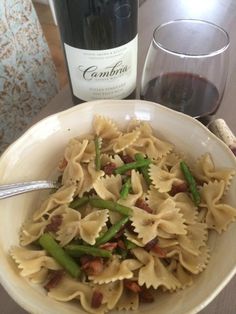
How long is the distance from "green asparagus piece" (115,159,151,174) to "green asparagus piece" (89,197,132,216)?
0.25 feet

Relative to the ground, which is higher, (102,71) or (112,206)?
(102,71)

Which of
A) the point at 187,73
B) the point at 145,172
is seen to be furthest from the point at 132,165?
the point at 187,73

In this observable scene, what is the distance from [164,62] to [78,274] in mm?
451

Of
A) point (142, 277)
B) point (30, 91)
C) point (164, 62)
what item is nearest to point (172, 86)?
point (164, 62)

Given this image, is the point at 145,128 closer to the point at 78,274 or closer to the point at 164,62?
the point at 164,62

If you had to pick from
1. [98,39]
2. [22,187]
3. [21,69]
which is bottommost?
[21,69]

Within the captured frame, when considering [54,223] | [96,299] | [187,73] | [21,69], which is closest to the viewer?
[96,299]

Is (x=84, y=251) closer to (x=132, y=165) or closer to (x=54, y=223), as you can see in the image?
(x=54, y=223)

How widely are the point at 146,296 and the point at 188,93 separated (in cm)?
43

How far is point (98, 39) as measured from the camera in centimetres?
72

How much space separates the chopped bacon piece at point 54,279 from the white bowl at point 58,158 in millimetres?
17

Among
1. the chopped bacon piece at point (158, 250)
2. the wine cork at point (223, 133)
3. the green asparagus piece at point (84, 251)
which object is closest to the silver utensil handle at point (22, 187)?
the green asparagus piece at point (84, 251)

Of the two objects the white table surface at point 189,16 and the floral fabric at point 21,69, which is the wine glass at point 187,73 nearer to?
the white table surface at point 189,16

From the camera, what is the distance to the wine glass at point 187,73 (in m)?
0.75
